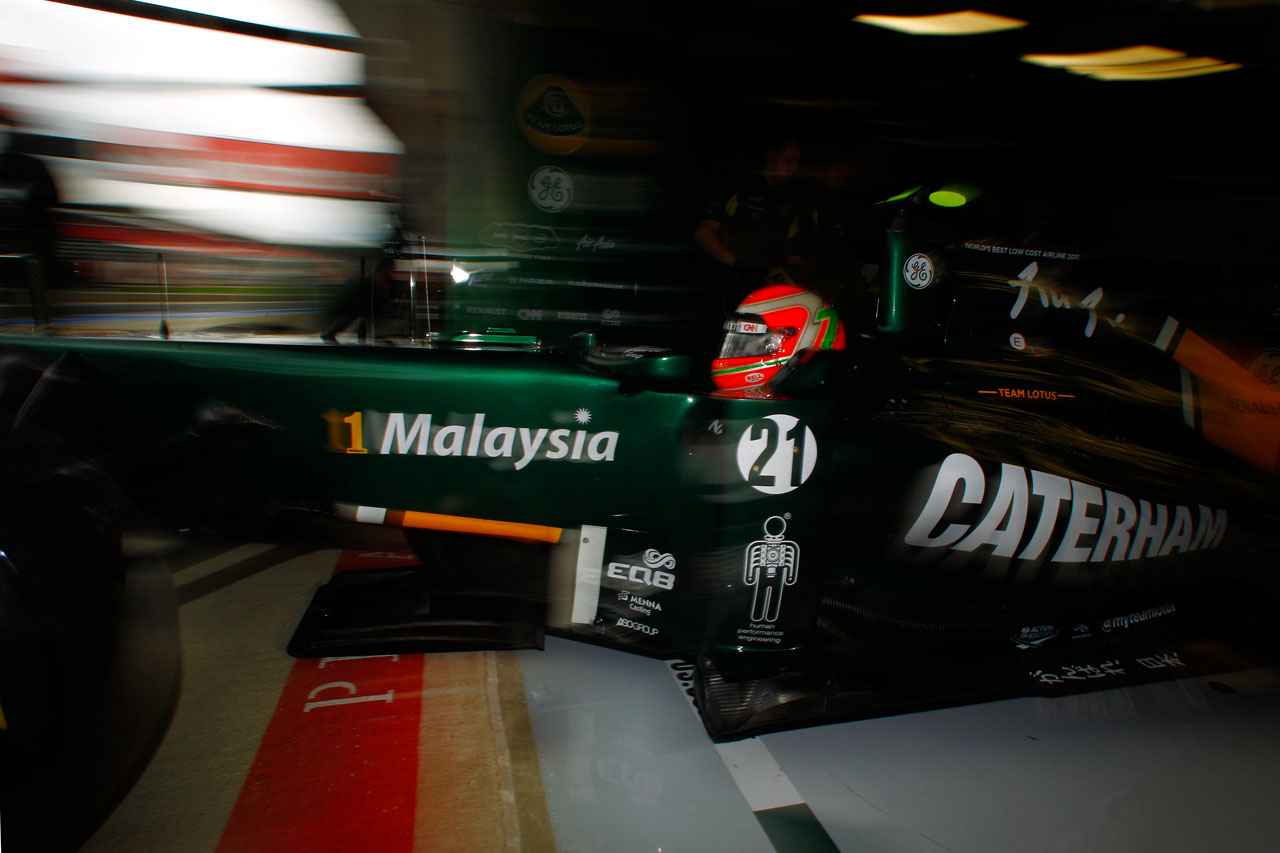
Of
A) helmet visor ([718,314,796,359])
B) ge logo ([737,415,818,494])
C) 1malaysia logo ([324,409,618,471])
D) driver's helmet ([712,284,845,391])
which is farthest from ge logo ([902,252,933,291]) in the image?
1malaysia logo ([324,409,618,471])

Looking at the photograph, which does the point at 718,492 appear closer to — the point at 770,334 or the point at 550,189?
the point at 770,334

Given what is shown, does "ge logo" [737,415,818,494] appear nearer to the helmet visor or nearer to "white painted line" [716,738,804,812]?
the helmet visor

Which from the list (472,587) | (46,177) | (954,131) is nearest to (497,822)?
(472,587)

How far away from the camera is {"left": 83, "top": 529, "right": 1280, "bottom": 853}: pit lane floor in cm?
124

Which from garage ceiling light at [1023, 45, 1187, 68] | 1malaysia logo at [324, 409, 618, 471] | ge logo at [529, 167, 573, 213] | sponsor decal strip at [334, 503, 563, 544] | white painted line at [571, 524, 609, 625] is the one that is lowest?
white painted line at [571, 524, 609, 625]

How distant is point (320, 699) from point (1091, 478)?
2.08m

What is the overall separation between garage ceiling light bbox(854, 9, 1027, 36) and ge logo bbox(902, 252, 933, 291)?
97 centimetres

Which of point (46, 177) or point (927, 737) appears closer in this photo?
point (927, 737)

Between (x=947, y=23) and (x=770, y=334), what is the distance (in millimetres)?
1395

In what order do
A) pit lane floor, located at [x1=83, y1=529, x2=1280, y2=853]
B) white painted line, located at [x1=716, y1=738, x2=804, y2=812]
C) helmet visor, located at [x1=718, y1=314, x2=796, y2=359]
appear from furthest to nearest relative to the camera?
helmet visor, located at [x1=718, y1=314, x2=796, y2=359] → white painted line, located at [x1=716, y1=738, x2=804, y2=812] → pit lane floor, located at [x1=83, y1=529, x2=1280, y2=853]

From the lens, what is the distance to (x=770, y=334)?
1.82 m

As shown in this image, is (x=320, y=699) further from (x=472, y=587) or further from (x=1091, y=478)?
(x=1091, y=478)

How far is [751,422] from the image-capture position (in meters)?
1.45

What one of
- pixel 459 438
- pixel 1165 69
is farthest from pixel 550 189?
pixel 1165 69
